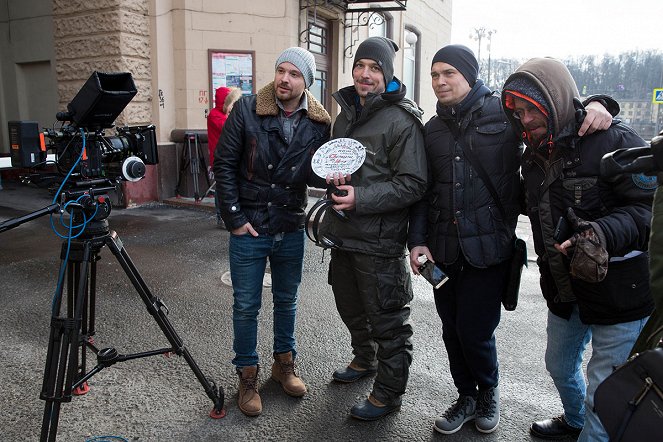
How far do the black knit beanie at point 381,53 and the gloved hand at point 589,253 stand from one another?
50.5 inches

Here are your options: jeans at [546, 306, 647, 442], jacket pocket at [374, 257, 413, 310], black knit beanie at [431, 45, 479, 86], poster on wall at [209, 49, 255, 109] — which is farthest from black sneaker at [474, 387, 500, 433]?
poster on wall at [209, 49, 255, 109]

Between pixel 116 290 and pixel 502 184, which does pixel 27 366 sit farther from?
pixel 502 184

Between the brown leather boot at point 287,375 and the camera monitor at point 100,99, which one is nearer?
the camera monitor at point 100,99

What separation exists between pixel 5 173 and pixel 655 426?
12353 mm

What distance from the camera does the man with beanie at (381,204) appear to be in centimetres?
274

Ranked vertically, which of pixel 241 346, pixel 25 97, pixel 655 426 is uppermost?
pixel 25 97

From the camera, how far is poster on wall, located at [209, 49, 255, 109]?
9.30m

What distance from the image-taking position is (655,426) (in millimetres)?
1194

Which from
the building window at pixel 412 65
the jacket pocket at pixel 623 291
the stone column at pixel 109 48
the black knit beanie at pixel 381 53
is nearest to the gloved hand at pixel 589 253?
the jacket pocket at pixel 623 291

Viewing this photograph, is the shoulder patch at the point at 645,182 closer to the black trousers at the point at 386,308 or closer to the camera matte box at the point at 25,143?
the black trousers at the point at 386,308

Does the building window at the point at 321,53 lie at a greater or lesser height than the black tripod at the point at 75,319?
greater

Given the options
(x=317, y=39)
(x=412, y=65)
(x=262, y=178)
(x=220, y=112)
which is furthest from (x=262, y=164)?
(x=412, y=65)

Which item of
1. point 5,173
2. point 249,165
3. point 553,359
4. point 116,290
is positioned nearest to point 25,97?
point 5,173

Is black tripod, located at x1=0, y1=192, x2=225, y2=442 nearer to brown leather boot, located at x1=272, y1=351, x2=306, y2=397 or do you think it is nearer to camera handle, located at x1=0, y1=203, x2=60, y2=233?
camera handle, located at x1=0, y1=203, x2=60, y2=233
